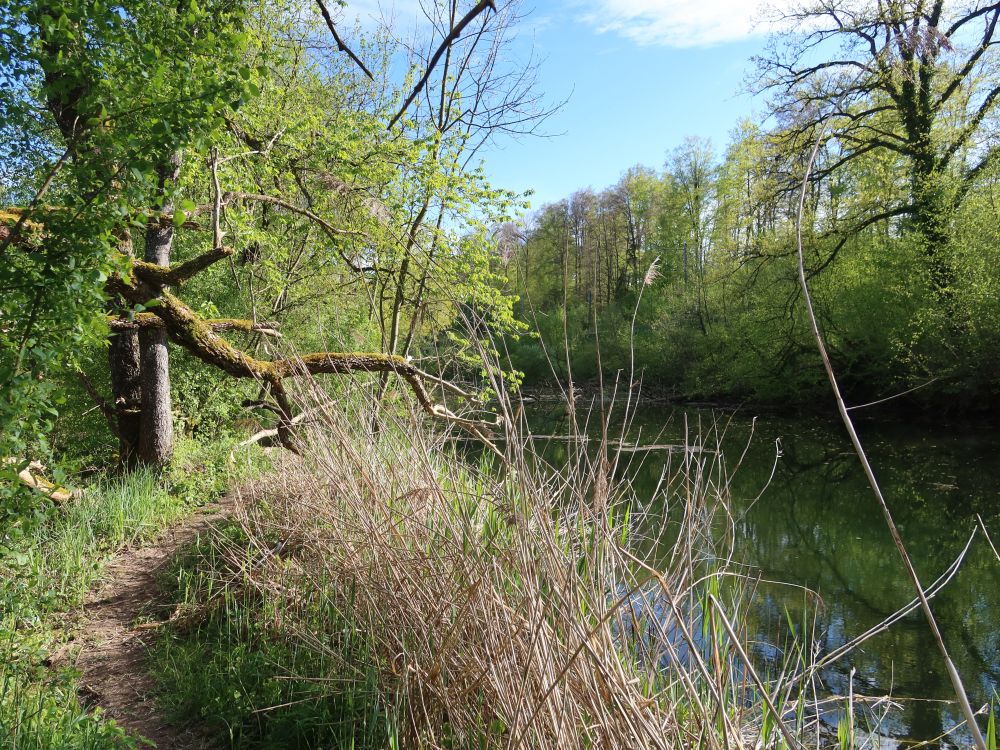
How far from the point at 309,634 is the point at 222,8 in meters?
4.34

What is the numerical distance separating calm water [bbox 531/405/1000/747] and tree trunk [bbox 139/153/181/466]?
4.68m

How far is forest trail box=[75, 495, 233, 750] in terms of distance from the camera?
3.20 meters

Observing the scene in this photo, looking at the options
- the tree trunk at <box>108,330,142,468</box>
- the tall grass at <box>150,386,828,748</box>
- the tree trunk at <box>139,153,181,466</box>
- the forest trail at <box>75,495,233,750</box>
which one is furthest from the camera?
the tree trunk at <box>108,330,142,468</box>

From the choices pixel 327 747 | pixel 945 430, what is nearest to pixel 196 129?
pixel 327 747

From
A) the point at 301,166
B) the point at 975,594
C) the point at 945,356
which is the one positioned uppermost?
the point at 301,166

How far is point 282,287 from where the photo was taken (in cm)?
945

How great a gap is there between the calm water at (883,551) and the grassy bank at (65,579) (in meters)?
2.38

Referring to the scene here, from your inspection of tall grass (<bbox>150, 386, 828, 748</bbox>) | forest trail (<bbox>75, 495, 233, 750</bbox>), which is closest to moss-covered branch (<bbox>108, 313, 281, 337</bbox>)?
forest trail (<bbox>75, 495, 233, 750</bbox>)

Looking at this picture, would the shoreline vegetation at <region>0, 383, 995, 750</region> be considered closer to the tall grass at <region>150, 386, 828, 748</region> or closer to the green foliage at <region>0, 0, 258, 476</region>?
the tall grass at <region>150, 386, 828, 748</region>

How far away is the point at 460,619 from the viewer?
198 cm

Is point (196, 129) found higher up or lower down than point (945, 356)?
higher up

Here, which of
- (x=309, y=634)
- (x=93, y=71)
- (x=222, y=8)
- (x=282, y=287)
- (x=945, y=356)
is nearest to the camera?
(x=93, y=71)

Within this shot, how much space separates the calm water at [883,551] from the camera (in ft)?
17.4

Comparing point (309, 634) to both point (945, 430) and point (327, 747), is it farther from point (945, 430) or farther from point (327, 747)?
point (945, 430)
